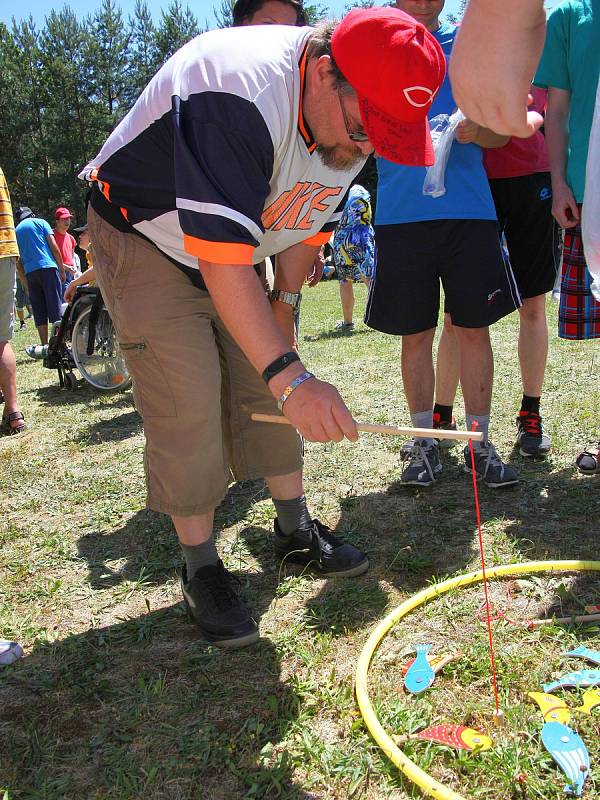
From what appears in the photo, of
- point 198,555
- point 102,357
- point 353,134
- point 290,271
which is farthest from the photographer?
point 102,357

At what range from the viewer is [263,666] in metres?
2.24

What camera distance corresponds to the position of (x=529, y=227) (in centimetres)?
360

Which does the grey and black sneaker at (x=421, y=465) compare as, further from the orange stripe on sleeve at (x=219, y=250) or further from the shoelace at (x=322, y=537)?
the orange stripe on sleeve at (x=219, y=250)

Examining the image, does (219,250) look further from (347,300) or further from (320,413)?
(347,300)

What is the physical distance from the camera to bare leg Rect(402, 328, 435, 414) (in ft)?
11.3

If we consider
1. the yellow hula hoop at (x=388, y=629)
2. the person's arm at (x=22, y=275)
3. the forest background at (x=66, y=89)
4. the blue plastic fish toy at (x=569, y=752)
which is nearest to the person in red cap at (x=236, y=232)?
the yellow hula hoop at (x=388, y=629)

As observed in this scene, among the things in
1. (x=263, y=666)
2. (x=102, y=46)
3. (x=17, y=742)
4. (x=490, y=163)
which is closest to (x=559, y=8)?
(x=490, y=163)

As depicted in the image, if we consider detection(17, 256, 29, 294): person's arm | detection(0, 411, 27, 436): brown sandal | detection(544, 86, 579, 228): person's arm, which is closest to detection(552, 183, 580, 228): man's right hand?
detection(544, 86, 579, 228): person's arm

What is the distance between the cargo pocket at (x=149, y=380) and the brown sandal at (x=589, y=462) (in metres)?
2.15

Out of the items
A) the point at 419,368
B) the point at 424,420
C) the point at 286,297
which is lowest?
the point at 424,420

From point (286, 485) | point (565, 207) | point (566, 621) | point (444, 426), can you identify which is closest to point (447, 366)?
point (444, 426)

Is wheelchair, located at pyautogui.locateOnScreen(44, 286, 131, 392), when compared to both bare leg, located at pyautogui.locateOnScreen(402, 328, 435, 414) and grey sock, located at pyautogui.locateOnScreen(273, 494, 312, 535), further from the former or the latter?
grey sock, located at pyautogui.locateOnScreen(273, 494, 312, 535)

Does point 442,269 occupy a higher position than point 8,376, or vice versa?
point 442,269

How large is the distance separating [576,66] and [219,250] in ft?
7.00
